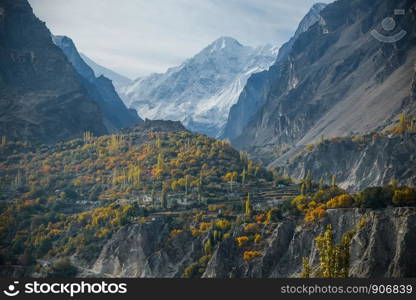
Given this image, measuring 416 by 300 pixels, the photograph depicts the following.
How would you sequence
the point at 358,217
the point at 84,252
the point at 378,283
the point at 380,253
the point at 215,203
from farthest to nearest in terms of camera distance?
the point at 215,203
the point at 84,252
the point at 358,217
the point at 380,253
the point at 378,283

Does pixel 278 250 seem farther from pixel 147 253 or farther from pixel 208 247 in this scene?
pixel 147 253

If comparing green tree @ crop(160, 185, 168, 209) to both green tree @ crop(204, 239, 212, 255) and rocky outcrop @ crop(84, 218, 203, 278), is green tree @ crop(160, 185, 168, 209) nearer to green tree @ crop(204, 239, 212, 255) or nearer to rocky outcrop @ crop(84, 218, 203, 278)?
rocky outcrop @ crop(84, 218, 203, 278)

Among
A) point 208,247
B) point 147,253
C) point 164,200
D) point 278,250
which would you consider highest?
point 164,200

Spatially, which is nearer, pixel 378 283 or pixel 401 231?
pixel 378 283

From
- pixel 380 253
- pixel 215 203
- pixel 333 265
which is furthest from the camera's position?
pixel 215 203

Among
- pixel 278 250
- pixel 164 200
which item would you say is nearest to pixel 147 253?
pixel 164 200

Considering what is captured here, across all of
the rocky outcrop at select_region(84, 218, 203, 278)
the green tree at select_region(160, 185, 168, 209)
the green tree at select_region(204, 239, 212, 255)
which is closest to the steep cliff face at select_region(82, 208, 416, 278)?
the rocky outcrop at select_region(84, 218, 203, 278)

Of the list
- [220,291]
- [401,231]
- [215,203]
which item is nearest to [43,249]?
[215,203]

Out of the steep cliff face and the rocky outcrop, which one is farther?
the rocky outcrop

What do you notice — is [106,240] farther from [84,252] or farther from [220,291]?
[220,291]
